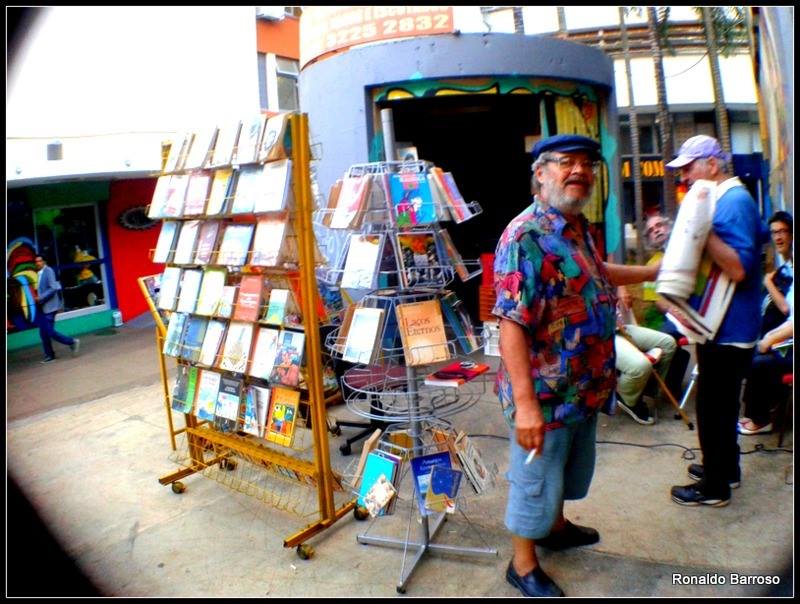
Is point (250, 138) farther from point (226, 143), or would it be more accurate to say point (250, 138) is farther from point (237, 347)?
point (237, 347)

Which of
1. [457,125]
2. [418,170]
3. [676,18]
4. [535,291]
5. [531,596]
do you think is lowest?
[531,596]

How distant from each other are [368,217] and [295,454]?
2.18m

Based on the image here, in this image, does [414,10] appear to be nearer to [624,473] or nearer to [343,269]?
[343,269]

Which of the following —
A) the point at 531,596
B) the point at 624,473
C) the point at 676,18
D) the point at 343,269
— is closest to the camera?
the point at 531,596

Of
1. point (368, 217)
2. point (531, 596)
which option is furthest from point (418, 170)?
point (531, 596)

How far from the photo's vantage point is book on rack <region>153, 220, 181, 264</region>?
384cm

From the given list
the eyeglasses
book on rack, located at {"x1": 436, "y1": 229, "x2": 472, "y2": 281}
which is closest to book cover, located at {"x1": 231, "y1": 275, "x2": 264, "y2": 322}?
book on rack, located at {"x1": 436, "y1": 229, "x2": 472, "y2": 281}

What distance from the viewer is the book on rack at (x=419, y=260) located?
116 inches

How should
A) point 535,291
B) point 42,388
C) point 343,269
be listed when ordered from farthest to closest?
point 42,388 < point 343,269 < point 535,291

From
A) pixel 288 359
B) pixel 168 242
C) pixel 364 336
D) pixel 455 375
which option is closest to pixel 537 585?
pixel 455 375

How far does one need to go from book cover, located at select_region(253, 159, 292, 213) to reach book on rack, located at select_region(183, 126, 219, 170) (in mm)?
501

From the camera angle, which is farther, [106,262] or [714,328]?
[106,262]

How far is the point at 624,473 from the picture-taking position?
3816mm

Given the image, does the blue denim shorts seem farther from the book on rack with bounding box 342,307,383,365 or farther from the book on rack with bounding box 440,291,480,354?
the book on rack with bounding box 342,307,383,365
